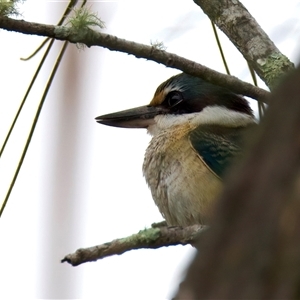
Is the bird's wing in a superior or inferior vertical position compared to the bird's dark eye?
inferior

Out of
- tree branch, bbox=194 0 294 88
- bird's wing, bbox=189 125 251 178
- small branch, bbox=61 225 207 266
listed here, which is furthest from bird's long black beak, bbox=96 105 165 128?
small branch, bbox=61 225 207 266

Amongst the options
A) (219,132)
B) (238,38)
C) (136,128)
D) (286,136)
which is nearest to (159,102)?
(136,128)

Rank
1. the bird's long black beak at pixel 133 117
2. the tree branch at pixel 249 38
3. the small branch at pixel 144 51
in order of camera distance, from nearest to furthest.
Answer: the small branch at pixel 144 51 → the tree branch at pixel 249 38 → the bird's long black beak at pixel 133 117

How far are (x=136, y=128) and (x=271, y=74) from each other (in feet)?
5.45

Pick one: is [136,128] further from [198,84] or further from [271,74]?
[271,74]

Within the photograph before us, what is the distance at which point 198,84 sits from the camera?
4188mm

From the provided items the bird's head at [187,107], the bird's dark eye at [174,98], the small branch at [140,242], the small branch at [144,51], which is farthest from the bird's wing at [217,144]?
the small branch at [140,242]

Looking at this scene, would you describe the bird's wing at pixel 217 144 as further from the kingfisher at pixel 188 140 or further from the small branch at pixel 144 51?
the small branch at pixel 144 51

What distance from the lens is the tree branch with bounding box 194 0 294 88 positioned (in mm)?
2670

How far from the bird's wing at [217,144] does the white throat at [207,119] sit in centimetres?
7

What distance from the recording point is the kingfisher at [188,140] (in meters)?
3.33

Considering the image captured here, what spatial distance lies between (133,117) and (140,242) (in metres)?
2.23

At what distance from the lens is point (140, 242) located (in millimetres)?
2008

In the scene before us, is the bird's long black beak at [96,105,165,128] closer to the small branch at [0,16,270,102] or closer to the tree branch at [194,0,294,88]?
the tree branch at [194,0,294,88]
